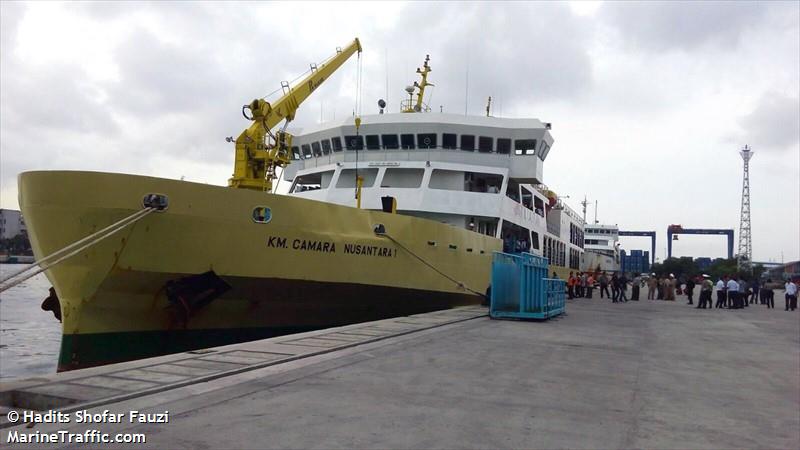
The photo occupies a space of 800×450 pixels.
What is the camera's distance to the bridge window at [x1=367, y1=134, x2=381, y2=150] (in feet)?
57.8

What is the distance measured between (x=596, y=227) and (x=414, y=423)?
67166mm

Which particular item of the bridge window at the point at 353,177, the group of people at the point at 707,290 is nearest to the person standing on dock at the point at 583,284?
the group of people at the point at 707,290

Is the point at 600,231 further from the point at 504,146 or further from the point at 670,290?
the point at 504,146

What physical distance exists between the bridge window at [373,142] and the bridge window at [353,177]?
35.5 inches

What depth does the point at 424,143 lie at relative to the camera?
57.2 feet

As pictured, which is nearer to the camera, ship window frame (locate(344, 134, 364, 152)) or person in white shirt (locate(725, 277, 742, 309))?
ship window frame (locate(344, 134, 364, 152))

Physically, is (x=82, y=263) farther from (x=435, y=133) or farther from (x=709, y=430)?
(x=435, y=133)

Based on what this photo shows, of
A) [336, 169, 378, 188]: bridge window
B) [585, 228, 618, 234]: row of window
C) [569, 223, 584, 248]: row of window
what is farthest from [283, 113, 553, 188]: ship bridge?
Result: [585, 228, 618, 234]: row of window

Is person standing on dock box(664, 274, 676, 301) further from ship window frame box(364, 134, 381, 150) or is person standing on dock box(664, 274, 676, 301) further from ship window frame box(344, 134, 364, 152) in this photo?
ship window frame box(344, 134, 364, 152)

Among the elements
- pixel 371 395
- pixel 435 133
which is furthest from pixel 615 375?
pixel 435 133

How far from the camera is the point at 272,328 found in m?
10.6

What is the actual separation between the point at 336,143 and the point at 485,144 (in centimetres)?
462

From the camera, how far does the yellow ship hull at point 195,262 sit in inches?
332

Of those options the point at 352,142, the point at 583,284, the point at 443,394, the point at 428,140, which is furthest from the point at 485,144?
the point at 443,394
